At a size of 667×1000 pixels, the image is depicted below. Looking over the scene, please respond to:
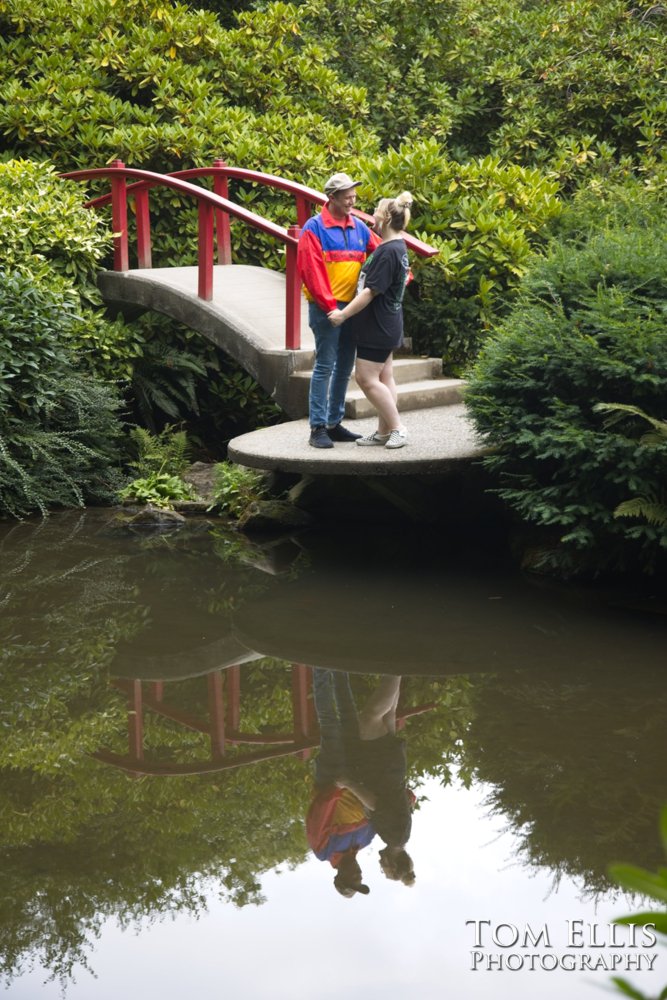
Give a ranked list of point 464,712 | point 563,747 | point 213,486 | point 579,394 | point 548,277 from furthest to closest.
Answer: point 213,486 < point 548,277 < point 579,394 < point 464,712 < point 563,747

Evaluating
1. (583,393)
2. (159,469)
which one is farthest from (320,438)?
(159,469)

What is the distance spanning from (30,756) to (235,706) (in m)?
1.02

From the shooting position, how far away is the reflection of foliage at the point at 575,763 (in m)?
4.41

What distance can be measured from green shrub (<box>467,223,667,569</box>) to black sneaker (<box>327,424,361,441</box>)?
105cm

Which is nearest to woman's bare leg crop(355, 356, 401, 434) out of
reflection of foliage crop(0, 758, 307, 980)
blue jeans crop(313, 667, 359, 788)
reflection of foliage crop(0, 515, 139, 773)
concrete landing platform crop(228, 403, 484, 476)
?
concrete landing platform crop(228, 403, 484, 476)

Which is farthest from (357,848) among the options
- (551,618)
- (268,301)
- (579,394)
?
(268,301)

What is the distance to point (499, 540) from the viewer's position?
28.6 ft

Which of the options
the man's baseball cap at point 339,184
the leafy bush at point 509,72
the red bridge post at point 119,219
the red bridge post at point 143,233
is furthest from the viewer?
the leafy bush at point 509,72

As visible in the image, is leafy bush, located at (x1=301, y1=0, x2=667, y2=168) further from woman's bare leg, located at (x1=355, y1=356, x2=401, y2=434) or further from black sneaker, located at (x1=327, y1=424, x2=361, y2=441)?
woman's bare leg, located at (x1=355, y1=356, x2=401, y2=434)

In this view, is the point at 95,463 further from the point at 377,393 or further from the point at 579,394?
the point at 579,394

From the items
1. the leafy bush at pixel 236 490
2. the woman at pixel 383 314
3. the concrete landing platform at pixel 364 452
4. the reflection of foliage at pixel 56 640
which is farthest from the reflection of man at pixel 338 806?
the leafy bush at pixel 236 490

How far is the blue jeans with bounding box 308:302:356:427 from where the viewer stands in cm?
815

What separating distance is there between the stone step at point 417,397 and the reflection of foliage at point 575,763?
12.0 feet

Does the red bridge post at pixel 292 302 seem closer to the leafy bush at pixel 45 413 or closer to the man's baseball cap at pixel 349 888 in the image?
the leafy bush at pixel 45 413
